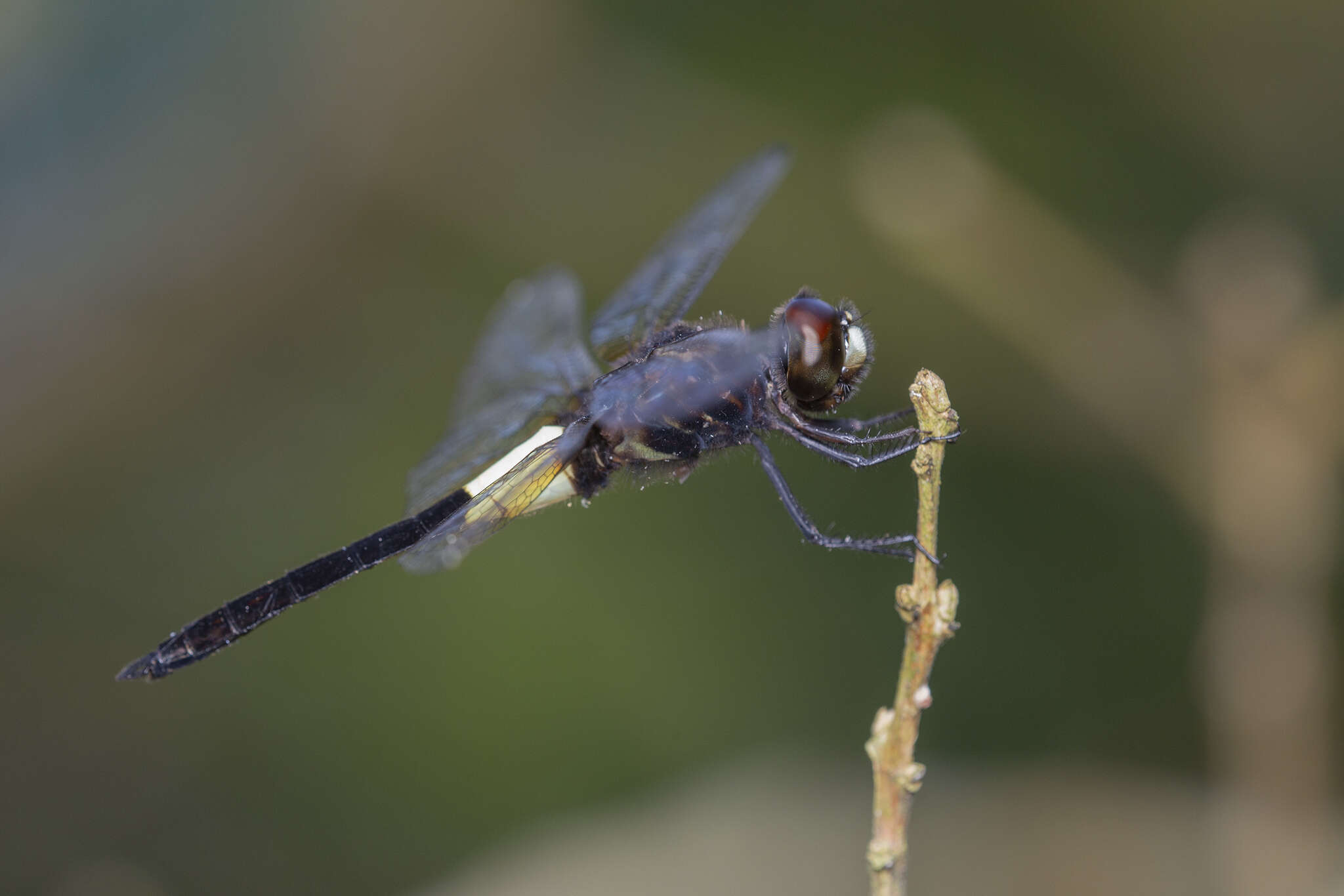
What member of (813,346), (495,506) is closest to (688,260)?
(813,346)

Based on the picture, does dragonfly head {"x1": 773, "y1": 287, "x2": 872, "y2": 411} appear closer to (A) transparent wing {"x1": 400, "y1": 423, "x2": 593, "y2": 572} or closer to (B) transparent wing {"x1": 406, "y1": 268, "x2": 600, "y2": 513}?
(A) transparent wing {"x1": 400, "y1": 423, "x2": 593, "y2": 572}

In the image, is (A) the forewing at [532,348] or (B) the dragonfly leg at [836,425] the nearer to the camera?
(B) the dragonfly leg at [836,425]

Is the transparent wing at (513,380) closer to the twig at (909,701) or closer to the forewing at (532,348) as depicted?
the forewing at (532,348)

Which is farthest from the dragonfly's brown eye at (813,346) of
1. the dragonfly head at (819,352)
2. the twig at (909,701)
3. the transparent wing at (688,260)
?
the twig at (909,701)

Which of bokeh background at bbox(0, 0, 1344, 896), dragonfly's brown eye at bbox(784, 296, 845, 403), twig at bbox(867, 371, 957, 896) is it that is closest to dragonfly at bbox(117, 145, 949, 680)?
dragonfly's brown eye at bbox(784, 296, 845, 403)

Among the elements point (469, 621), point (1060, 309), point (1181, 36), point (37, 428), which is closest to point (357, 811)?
point (469, 621)

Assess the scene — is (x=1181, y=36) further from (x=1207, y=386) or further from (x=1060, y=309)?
(x=1207, y=386)
